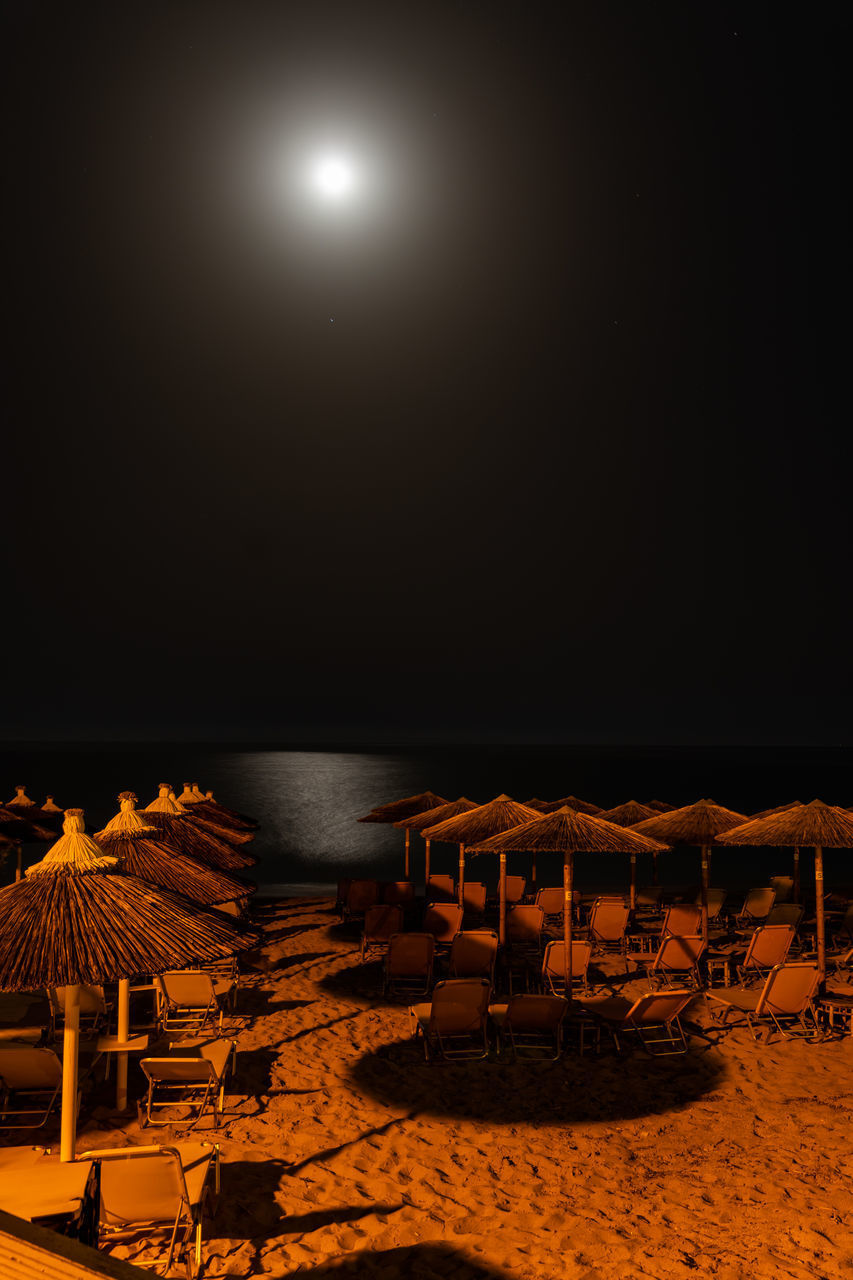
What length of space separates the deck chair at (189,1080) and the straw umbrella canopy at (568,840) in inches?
122

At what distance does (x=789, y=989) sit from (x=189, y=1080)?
5.32m

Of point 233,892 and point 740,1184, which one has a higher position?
point 233,892

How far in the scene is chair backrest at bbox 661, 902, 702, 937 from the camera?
405 inches

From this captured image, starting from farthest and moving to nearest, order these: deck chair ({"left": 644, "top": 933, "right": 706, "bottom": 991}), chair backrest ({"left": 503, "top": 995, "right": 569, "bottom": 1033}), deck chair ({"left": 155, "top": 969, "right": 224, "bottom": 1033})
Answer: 1. deck chair ({"left": 644, "top": 933, "right": 706, "bottom": 991})
2. deck chair ({"left": 155, "top": 969, "right": 224, "bottom": 1033})
3. chair backrest ({"left": 503, "top": 995, "right": 569, "bottom": 1033})

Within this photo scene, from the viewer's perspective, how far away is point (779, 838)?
29.2ft

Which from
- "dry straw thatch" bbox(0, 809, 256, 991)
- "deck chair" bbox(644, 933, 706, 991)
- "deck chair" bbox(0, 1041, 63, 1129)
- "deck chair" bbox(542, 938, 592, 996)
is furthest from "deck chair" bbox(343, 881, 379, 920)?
"dry straw thatch" bbox(0, 809, 256, 991)


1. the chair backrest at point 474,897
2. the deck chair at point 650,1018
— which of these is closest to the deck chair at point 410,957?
the deck chair at point 650,1018

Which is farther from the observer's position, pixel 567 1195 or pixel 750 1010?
pixel 750 1010

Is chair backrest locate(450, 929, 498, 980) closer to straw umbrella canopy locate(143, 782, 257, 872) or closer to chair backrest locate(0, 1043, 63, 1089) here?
straw umbrella canopy locate(143, 782, 257, 872)

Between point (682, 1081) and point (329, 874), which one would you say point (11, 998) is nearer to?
point (682, 1081)

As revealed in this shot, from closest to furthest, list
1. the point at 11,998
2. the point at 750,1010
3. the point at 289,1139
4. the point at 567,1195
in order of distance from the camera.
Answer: the point at 567,1195
the point at 289,1139
the point at 750,1010
the point at 11,998

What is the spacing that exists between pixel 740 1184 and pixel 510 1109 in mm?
1746

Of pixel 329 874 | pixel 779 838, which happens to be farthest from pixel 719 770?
pixel 779 838

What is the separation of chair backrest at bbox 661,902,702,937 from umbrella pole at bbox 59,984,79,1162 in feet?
25.4
